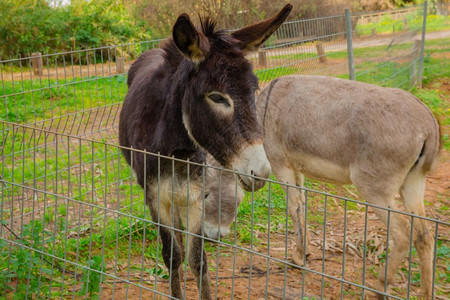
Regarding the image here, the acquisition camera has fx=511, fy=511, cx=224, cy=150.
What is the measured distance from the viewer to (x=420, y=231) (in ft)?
13.6

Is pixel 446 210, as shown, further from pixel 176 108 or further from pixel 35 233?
pixel 35 233

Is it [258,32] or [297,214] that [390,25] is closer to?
[297,214]

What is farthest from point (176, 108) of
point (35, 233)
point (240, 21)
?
point (240, 21)

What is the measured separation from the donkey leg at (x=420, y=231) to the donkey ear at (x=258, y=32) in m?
1.81

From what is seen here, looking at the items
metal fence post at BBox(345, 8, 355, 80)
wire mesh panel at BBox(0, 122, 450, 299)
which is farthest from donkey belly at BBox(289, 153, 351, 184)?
metal fence post at BBox(345, 8, 355, 80)

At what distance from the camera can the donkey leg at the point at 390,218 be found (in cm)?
414

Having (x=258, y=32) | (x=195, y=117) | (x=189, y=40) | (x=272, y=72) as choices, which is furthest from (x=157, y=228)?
(x=272, y=72)

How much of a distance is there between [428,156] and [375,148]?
44cm

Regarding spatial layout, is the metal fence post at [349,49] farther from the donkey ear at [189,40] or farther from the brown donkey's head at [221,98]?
the donkey ear at [189,40]

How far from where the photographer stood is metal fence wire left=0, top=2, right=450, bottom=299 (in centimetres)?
315

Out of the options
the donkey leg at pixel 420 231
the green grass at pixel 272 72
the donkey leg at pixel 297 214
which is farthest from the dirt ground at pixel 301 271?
the green grass at pixel 272 72

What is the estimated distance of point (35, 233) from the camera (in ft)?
12.2

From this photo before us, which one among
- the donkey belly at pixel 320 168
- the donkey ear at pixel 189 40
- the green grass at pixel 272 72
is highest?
the donkey ear at pixel 189 40

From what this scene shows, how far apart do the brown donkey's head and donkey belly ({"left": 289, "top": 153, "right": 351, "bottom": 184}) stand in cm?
157
